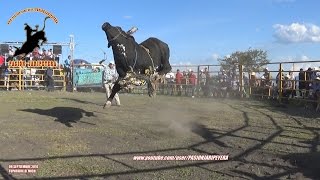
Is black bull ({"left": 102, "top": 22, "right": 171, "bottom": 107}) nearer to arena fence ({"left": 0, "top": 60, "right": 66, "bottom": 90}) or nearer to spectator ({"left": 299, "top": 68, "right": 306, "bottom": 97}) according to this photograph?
spectator ({"left": 299, "top": 68, "right": 306, "bottom": 97})

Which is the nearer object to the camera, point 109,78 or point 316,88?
point 316,88

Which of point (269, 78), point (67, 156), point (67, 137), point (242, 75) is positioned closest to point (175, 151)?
point (67, 156)

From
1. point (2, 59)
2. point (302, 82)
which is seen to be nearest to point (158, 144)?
point (302, 82)

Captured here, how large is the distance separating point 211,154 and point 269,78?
1352 centimetres

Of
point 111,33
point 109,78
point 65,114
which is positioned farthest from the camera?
point 109,78

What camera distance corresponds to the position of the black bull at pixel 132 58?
1077cm

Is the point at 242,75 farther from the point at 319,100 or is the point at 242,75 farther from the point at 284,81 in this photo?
the point at 319,100

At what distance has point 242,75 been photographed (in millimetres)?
23000

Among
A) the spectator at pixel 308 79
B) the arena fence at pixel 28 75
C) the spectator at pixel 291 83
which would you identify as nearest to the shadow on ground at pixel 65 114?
the spectator at pixel 308 79

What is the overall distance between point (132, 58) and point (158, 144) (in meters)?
2.90

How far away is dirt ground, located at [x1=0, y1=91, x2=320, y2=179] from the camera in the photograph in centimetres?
694

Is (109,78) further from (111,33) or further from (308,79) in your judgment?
(308,79)

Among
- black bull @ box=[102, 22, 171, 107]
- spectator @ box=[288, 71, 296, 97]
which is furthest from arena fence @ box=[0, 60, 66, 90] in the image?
black bull @ box=[102, 22, 171, 107]

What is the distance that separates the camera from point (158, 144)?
8945 millimetres
